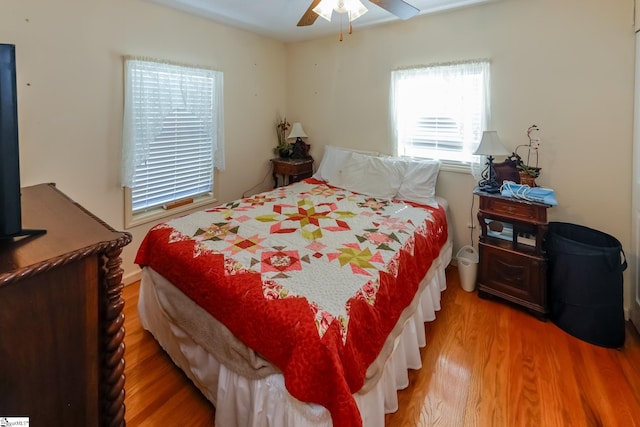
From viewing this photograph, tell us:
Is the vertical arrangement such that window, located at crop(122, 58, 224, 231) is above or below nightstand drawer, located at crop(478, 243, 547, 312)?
above

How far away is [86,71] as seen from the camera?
2.38 meters

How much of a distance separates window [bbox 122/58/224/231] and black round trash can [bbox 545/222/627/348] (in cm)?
322

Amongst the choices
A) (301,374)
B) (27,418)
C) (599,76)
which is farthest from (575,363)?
(27,418)

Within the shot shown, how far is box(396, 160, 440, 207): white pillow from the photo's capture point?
290cm

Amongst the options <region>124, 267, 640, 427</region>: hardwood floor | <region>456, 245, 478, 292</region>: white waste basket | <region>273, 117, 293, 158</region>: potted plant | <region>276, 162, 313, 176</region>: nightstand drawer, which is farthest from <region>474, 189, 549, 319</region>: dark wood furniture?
<region>273, 117, 293, 158</region>: potted plant

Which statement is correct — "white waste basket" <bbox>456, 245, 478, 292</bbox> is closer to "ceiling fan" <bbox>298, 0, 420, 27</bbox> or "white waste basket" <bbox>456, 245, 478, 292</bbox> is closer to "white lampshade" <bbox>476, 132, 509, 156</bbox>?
"white lampshade" <bbox>476, 132, 509, 156</bbox>

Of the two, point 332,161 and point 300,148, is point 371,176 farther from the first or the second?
point 300,148

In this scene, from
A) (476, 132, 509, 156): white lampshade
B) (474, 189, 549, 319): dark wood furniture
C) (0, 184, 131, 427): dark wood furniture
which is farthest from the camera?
(476, 132, 509, 156): white lampshade

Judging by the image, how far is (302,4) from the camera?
2.75m

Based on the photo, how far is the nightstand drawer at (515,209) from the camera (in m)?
2.25

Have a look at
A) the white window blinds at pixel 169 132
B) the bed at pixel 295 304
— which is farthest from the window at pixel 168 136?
the bed at pixel 295 304

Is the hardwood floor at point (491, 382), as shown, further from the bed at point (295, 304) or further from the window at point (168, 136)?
the window at point (168, 136)

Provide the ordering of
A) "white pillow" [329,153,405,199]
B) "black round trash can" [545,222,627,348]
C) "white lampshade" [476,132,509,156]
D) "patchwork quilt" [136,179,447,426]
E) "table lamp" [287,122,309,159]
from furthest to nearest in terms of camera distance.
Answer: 1. "table lamp" [287,122,309,159]
2. "white pillow" [329,153,405,199]
3. "white lampshade" [476,132,509,156]
4. "black round trash can" [545,222,627,348]
5. "patchwork quilt" [136,179,447,426]

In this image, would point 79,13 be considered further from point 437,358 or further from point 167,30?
point 437,358
